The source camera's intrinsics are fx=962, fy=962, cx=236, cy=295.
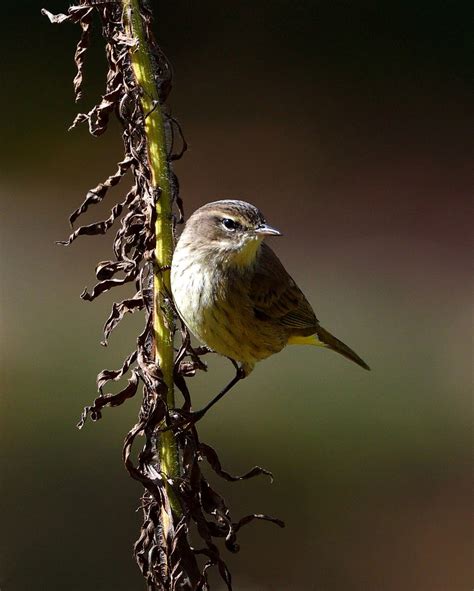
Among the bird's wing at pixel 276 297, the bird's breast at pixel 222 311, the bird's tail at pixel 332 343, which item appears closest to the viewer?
the bird's breast at pixel 222 311

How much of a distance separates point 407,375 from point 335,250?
5.58 feet

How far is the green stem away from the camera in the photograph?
4.85 ft

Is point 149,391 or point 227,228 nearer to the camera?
point 149,391

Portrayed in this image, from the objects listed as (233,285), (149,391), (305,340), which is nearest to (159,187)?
(149,391)

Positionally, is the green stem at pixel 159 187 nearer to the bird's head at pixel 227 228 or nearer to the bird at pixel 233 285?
the bird at pixel 233 285

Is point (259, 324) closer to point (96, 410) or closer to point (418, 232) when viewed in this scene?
point (96, 410)

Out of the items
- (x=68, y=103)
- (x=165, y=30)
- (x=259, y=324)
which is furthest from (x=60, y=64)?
(x=259, y=324)

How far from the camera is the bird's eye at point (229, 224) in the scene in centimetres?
235

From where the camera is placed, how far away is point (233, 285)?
2.39 m

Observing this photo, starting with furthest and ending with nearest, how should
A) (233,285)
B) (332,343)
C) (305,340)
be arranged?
(332,343) < (305,340) < (233,285)

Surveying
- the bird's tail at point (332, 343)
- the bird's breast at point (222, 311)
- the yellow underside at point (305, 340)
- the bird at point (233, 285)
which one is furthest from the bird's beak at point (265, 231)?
the bird's tail at point (332, 343)

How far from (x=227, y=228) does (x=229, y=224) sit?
1cm

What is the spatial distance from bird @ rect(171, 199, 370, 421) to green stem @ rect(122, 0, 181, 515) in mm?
433

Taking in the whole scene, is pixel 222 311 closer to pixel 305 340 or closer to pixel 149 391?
pixel 305 340
